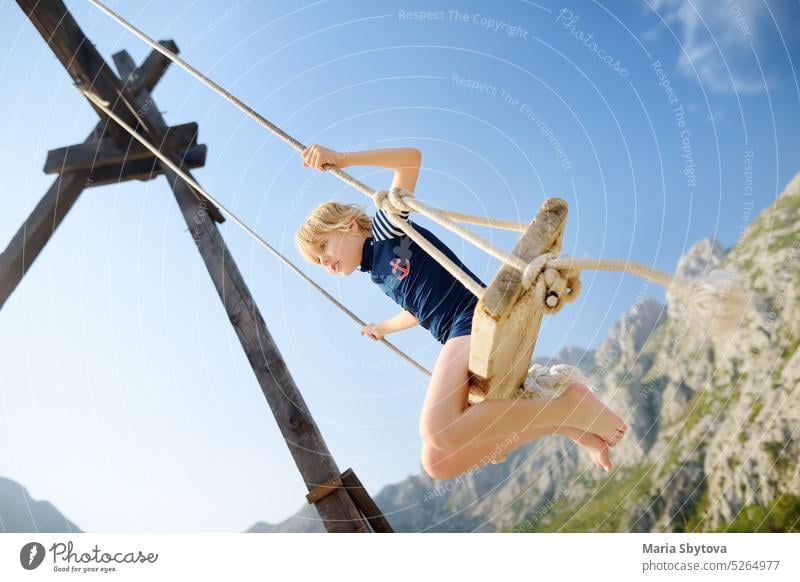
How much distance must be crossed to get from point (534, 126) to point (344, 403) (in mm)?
4211

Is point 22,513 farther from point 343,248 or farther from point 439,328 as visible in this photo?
point 439,328

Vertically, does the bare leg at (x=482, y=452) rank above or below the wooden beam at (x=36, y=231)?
below

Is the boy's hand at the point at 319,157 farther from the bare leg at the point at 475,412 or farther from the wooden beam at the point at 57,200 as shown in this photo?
the wooden beam at the point at 57,200

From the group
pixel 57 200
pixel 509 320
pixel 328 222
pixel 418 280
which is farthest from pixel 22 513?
pixel 509 320

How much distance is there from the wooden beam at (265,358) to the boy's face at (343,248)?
57 centimetres

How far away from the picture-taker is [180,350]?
13.4 ft

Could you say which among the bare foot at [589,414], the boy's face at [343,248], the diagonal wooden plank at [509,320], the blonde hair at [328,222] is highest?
the blonde hair at [328,222]

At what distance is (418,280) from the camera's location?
210 cm

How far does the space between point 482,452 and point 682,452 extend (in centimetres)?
1708

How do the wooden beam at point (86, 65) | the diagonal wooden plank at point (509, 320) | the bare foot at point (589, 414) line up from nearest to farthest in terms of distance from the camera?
the diagonal wooden plank at point (509, 320) → the bare foot at point (589, 414) → the wooden beam at point (86, 65)

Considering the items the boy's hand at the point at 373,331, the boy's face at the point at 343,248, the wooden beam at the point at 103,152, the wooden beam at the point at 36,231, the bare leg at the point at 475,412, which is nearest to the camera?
the bare leg at the point at 475,412

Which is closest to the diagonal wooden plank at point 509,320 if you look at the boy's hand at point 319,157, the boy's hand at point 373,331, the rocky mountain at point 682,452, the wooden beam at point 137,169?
the boy's hand at point 319,157

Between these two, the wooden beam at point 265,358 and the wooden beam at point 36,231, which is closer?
the wooden beam at point 265,358

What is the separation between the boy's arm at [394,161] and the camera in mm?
2053
